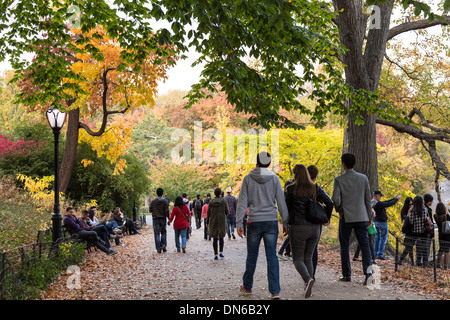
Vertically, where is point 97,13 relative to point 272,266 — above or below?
above

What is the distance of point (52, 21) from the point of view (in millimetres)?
12047

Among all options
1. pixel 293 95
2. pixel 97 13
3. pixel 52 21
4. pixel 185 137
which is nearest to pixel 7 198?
pixel 52 21

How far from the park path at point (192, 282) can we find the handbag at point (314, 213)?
119 centimetres

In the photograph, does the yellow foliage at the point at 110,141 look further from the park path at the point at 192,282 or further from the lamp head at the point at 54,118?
the lamp head at the point at 54,118

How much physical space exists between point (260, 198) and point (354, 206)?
6.07 feet

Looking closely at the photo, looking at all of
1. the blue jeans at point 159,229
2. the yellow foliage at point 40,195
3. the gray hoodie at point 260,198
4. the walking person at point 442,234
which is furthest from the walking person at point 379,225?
the yellow foliage at point 40,195

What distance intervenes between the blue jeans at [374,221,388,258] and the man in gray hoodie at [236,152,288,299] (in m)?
5.70

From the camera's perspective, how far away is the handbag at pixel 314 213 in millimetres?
6387

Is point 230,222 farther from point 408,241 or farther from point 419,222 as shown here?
point 419,222

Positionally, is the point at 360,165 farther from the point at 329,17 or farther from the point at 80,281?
the point at 80,281

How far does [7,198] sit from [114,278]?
9422 mm

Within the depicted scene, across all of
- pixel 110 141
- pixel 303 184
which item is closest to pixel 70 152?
pixel 110 141

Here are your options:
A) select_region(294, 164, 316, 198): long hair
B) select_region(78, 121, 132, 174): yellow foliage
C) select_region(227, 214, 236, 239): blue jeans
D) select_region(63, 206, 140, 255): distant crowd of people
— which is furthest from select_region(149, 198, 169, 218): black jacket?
select_region(78, 121, 132, 174): yellow foliage

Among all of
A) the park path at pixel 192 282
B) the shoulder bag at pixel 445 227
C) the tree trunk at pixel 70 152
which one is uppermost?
the tree trunk at pixel 70 152
